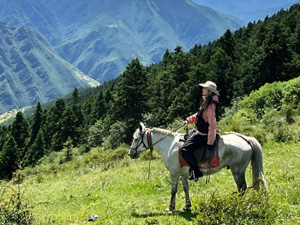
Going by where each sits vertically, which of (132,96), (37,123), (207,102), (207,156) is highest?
(132,96)

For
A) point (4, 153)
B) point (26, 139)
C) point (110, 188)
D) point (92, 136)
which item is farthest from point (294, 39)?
point (26, 139)

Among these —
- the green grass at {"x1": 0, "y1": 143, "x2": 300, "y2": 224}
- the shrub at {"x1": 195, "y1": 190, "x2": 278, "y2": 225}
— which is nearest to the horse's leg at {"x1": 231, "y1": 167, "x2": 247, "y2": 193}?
the green grass at {"x1": 0, "y1": 143, "x2": 300, "y2": 224}

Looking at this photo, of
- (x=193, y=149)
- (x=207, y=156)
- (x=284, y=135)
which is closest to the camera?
(x=207, y=156)

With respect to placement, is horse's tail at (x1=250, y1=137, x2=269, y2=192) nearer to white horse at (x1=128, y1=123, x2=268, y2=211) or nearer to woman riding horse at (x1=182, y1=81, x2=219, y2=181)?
white horse at (x1=128, y1=123, x2=268, y2=211)

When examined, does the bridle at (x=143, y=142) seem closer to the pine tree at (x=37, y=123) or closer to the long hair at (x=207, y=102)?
the long hair at (x=207, y=102)

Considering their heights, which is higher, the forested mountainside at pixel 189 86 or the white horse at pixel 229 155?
the forested mountainside at pixel 189 86

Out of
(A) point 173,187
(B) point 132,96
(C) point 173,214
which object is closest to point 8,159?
(B) point 132,96

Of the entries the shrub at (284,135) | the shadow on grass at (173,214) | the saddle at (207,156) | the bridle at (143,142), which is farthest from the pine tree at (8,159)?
the saddle at (207,156)

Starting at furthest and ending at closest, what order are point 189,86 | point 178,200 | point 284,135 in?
point 189,86 < point 284,135 < point 178,200

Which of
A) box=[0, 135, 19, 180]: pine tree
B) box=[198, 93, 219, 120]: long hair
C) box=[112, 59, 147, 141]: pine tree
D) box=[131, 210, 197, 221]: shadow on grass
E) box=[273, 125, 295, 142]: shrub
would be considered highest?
box=[112, 59, 147, 141]: pine tree

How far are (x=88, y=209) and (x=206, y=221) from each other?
583 cm

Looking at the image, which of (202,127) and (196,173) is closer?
(202,127)

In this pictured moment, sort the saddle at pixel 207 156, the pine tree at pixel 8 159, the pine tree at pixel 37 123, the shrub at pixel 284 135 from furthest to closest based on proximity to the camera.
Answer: the pine tree at pixel 37 123, the pine tree at pixel 8 159, the shrub at pixel 284 135, the saddle at pixel 207 156

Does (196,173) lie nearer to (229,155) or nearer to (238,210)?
(229,155)
